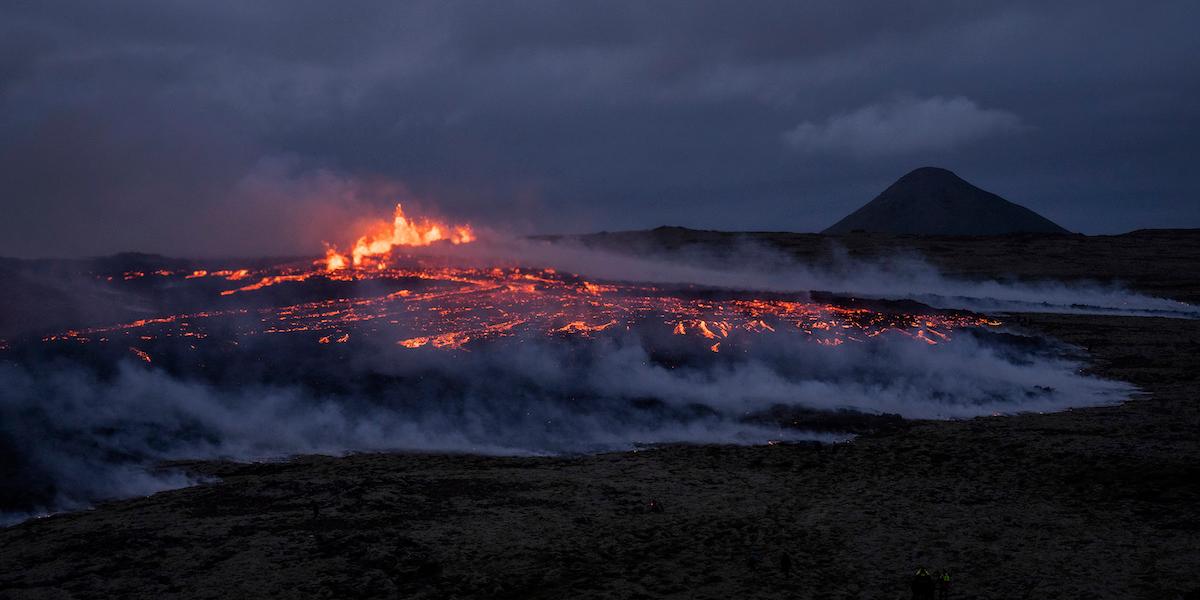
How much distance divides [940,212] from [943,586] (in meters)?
130

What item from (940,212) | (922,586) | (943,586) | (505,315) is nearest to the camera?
(922,586)

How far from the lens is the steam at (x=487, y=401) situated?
17469mm

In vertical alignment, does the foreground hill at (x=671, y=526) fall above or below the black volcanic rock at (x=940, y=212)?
below

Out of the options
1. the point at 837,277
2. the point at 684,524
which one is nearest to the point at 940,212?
the point at 837,277

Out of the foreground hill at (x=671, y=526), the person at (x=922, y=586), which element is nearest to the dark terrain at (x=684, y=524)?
the foreground hill at (x=671, y=526)

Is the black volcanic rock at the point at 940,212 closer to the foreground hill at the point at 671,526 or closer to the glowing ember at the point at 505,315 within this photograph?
the glowing ember at the point at 505,315

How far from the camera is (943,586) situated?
9188 mm

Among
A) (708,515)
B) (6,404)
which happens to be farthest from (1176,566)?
(6,404)

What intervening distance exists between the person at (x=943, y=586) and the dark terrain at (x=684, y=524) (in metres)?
0.21

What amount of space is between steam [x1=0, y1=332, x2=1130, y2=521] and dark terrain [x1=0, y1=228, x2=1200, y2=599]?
1.76m

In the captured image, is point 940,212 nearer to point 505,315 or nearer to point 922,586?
point 505,315

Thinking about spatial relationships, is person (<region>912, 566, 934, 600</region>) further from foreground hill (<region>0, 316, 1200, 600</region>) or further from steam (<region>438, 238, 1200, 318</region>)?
steam (<region>438, 238, 1200, 318</region>)

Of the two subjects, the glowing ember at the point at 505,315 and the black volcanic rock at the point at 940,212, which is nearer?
the glowing ember at the point at 505,315

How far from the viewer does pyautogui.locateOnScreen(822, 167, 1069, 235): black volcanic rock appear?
409 feet
